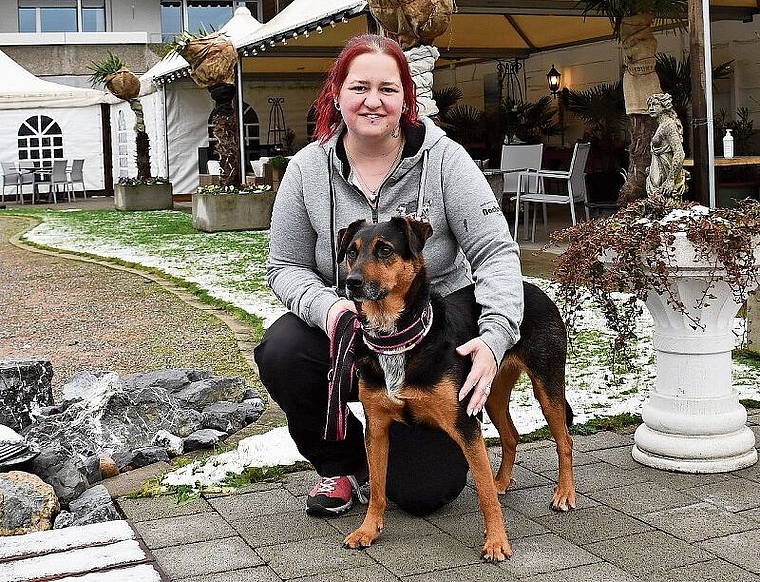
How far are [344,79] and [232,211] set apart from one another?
1136cm

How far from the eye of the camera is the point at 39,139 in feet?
81.1

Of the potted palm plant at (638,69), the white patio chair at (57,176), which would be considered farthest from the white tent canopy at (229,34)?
the potted palm plant at (638,69)

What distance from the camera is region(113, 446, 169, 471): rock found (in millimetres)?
A: 4012

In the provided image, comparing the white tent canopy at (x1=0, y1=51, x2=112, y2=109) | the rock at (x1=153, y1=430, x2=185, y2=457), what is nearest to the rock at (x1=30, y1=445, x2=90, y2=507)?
the rock at (x1=153, y1=430, x2=185, y2=457)

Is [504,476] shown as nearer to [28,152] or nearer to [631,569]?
[631,569]

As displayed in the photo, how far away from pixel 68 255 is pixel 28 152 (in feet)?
43.8

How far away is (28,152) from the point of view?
81.0ft

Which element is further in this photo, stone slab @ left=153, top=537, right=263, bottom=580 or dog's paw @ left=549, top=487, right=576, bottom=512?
dog's paw @ left=549, top=487, right=576, bottom=512

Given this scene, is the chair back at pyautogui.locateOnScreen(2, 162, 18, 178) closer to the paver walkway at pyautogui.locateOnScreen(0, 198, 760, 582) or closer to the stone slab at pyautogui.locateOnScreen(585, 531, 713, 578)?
the paver walkway at pyautogui.locateOnScreen(0, 198, 760, 582)

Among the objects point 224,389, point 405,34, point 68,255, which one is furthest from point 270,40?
point 224,389

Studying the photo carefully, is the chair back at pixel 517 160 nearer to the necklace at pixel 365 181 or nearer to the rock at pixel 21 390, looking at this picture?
the rock at pixel 21 390

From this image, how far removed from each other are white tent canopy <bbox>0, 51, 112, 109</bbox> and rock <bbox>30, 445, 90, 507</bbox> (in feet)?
62.9

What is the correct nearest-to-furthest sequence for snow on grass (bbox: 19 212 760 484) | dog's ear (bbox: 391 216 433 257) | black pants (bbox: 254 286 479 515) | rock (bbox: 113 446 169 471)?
dog's ear (bbox: 391 216 433 257) → black pants (bbox: 254 286 479 515) → rock (bbox: 113 446 169 471) → snow on grass (bbox: 19 212 760 484)

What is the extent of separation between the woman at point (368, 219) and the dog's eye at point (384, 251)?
0.41 m
